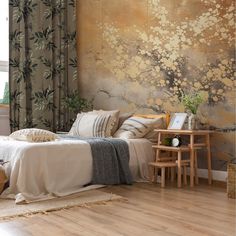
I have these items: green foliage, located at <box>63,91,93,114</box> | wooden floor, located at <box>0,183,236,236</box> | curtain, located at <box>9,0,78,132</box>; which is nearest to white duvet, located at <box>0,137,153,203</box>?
wooden floor, located at <box>0,183,236,236</box>

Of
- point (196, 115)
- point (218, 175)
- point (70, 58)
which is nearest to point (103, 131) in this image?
point (196, 115)

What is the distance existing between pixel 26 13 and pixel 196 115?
282cm

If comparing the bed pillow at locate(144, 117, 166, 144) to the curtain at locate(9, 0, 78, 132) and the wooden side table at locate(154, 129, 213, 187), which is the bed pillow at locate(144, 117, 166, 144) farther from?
the curtain at locate(9, 0, 78, 132)

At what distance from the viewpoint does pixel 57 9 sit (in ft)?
19.4

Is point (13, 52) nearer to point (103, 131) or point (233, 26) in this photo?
point (103, 131)

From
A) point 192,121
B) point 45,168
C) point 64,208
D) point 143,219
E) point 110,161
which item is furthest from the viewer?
point 192,121

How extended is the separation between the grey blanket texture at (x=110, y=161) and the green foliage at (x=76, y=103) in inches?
61.5

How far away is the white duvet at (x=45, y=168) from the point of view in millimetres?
3477

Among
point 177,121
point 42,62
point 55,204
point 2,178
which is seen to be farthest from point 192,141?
point 42,62

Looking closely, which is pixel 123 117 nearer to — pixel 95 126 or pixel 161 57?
pixel 95 126

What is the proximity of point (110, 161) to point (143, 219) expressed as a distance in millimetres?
1334

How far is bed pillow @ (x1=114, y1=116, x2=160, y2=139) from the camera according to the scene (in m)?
4.64

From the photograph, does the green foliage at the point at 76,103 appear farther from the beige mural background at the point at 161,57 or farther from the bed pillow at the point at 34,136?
the bed pillow at the point at 34,136

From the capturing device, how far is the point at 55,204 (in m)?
3.29
